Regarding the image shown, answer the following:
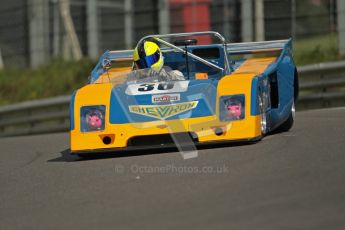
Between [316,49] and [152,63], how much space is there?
20.8 ft

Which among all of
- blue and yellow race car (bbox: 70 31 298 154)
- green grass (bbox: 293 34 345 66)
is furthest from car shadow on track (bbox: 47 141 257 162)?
green grass (bbox: 293 34 345 66)

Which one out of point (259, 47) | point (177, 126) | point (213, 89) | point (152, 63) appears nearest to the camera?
point (177, 126)

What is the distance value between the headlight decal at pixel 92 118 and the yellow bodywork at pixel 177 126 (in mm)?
36

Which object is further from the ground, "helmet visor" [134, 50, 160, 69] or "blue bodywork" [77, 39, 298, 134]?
"helmet visor" [134, 50, 160, 69]

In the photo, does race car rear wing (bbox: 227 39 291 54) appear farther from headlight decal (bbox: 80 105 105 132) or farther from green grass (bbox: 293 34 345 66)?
green grass (bbox: 293 34 345 66)

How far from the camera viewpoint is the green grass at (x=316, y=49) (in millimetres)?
14570

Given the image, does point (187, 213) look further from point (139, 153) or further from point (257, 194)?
point (139, 153)

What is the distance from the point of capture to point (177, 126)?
8070 millimetres

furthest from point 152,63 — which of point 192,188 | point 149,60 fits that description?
point 192,188

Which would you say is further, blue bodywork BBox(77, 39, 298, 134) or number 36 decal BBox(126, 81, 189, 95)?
number 36 decal BBox(126, 81, 189, 95)

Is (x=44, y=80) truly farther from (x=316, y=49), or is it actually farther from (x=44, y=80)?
(x=316, y=49)

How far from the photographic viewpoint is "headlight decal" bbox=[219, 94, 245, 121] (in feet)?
26.4

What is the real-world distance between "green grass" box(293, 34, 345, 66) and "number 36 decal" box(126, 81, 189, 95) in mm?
6428

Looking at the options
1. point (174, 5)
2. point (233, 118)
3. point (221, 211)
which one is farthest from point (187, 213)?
point (174, 5)
